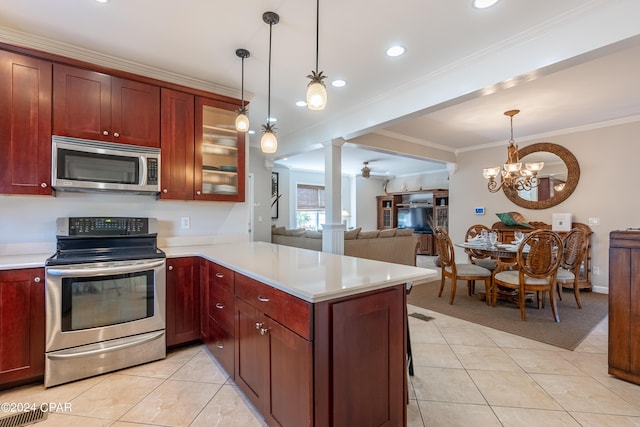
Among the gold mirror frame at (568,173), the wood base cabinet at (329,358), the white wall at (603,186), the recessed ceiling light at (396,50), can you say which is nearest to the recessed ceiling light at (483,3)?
the recessed ceiling light at (396,50)

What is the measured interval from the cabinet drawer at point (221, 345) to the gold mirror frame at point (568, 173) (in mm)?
4742

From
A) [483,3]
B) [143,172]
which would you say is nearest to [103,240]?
[143,172]

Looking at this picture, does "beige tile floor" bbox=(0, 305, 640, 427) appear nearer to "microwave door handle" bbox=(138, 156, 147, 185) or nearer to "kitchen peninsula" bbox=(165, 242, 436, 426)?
"kitchen peninsula" bbox=(165, 242, 436, 426)

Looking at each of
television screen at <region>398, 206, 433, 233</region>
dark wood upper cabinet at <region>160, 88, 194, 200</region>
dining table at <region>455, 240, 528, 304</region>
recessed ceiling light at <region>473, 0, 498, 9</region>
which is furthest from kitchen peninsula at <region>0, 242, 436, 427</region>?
television screen at <region>398, 206, 433, 233</region>

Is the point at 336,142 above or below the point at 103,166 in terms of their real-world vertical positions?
above

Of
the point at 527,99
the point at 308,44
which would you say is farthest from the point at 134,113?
the point at 527,99

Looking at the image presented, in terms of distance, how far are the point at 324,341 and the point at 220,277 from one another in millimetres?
1218

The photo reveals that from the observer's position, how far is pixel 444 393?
2018mm

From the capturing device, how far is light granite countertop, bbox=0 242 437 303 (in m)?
1.34

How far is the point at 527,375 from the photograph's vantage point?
2.23m

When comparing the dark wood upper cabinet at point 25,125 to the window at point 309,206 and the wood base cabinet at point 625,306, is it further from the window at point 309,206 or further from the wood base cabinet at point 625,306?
the window at point 309,206

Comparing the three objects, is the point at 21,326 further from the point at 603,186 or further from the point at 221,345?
the point at 603,186

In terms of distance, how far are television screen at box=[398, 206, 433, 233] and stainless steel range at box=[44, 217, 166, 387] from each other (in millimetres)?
8203

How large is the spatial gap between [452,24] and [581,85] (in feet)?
7.31
